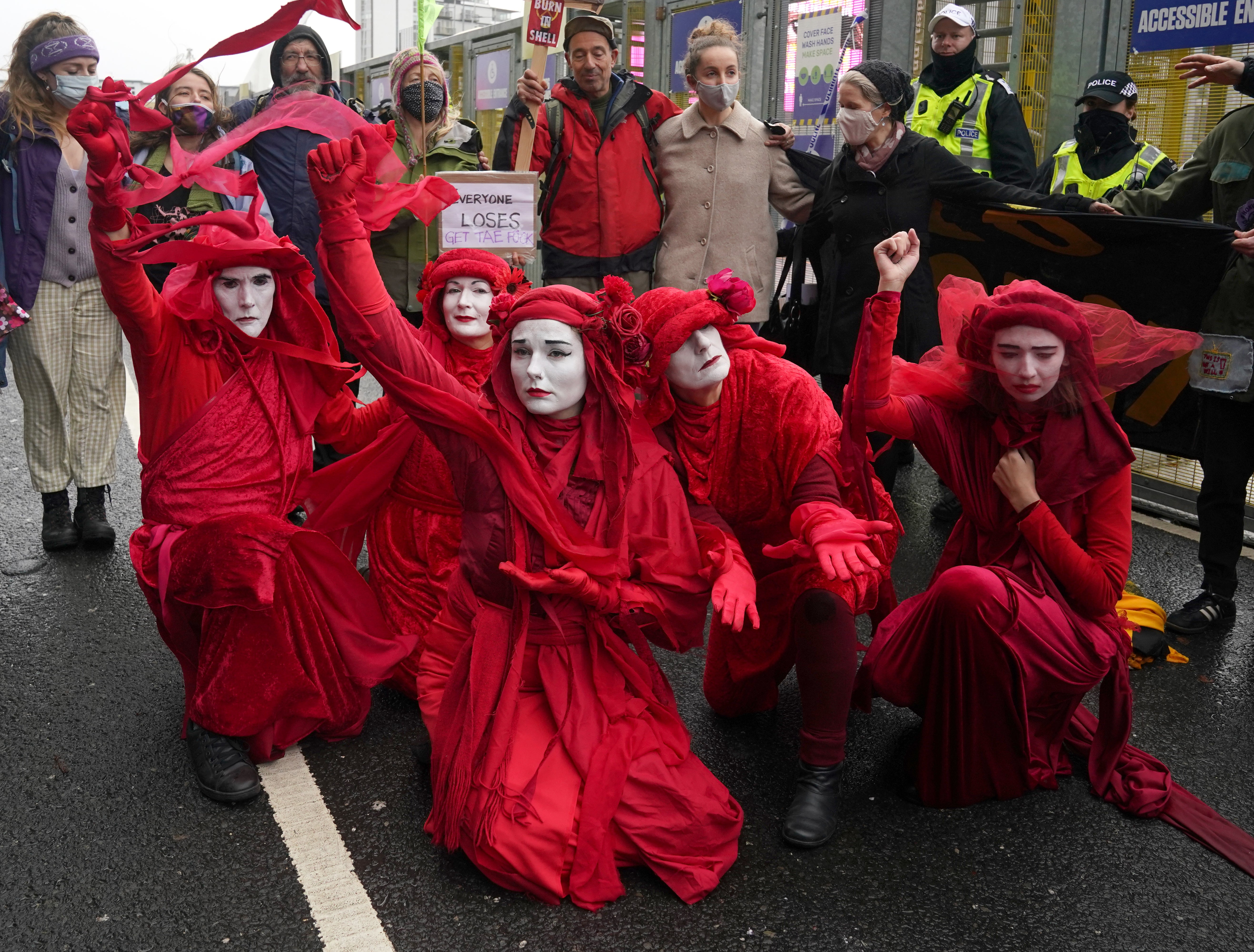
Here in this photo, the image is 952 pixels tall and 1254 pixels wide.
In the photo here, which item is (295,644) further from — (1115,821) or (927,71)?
(927,71)

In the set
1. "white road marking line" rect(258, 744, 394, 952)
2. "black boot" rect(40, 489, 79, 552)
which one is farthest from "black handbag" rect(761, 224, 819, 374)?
"black boot" rect(40, 489, 79, 552)

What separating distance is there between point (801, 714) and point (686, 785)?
2.54 ft

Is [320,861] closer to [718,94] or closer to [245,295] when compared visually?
[245,295]

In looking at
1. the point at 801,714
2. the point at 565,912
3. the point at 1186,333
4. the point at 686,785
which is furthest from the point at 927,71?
the point at 565,912

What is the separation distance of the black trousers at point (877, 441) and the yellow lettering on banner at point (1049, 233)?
89 cm

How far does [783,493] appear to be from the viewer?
304 cm

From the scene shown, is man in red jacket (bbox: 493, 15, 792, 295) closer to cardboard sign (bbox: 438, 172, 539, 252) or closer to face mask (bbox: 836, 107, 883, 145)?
cardboard sign (bbox: 438, 172, 539, 252)

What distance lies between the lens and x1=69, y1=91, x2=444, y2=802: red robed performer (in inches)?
118

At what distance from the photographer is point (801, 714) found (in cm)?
341

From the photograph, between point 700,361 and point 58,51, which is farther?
point 58,51

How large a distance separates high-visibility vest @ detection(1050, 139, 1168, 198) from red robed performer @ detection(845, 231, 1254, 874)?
222 centimetres

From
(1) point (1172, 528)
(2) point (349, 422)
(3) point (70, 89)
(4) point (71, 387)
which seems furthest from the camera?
(1) point (1172, 528)

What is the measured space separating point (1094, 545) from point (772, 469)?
86 centimetres

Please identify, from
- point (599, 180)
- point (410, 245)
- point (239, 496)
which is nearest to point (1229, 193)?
point (599, 180)
